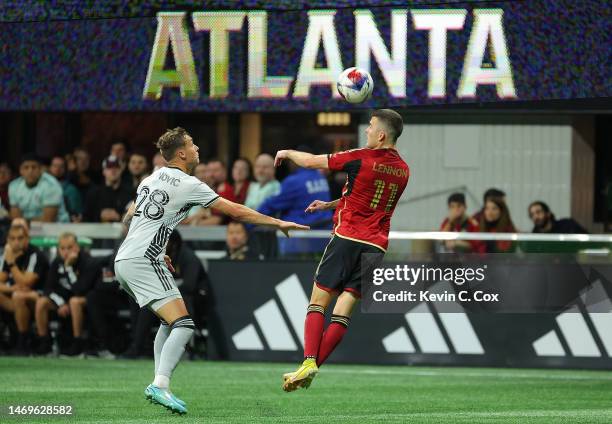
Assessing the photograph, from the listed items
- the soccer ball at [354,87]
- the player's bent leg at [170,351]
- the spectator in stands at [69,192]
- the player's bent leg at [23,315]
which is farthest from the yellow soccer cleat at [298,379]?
the spectator in stands at [69,192]

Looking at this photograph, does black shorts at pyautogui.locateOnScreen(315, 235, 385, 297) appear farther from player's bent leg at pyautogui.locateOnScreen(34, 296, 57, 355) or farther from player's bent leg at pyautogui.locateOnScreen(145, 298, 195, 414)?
player's bent leg at pyautogui.locateOnScreen(34, 296, 57, 355)

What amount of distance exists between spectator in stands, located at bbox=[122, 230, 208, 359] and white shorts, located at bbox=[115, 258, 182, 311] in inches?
203

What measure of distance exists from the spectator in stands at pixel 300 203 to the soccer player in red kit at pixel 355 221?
15.4 ft

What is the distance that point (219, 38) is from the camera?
17.6 m

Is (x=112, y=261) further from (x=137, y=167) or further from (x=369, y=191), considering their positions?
(x=369, y=191)

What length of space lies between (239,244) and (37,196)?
3.03 meters

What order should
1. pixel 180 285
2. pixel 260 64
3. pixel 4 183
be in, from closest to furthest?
pixel 180 285, pixel 260 64, pixel 4 183

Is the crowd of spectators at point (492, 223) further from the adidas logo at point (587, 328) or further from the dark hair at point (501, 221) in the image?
the adidas logo at point (587, 328)

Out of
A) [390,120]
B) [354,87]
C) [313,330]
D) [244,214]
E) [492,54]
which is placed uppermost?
[492,54]

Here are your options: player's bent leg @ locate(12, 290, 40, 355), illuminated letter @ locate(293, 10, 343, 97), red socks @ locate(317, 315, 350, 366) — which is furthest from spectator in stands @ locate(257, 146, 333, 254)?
red socks @ locate(317, 315, 350, 366)

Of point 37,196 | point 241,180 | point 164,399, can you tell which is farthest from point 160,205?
point 37,196

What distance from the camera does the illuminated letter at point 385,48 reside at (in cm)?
1716

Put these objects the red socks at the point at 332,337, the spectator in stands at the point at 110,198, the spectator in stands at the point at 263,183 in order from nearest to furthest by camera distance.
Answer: the red socks at the point at 332,337, the spectator in stands at the point at 263,183, the spectator in stands at the point at 110,198


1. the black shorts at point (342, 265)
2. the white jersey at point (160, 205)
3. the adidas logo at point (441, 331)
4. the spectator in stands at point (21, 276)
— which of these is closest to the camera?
the white jersey at point (160, 205)
